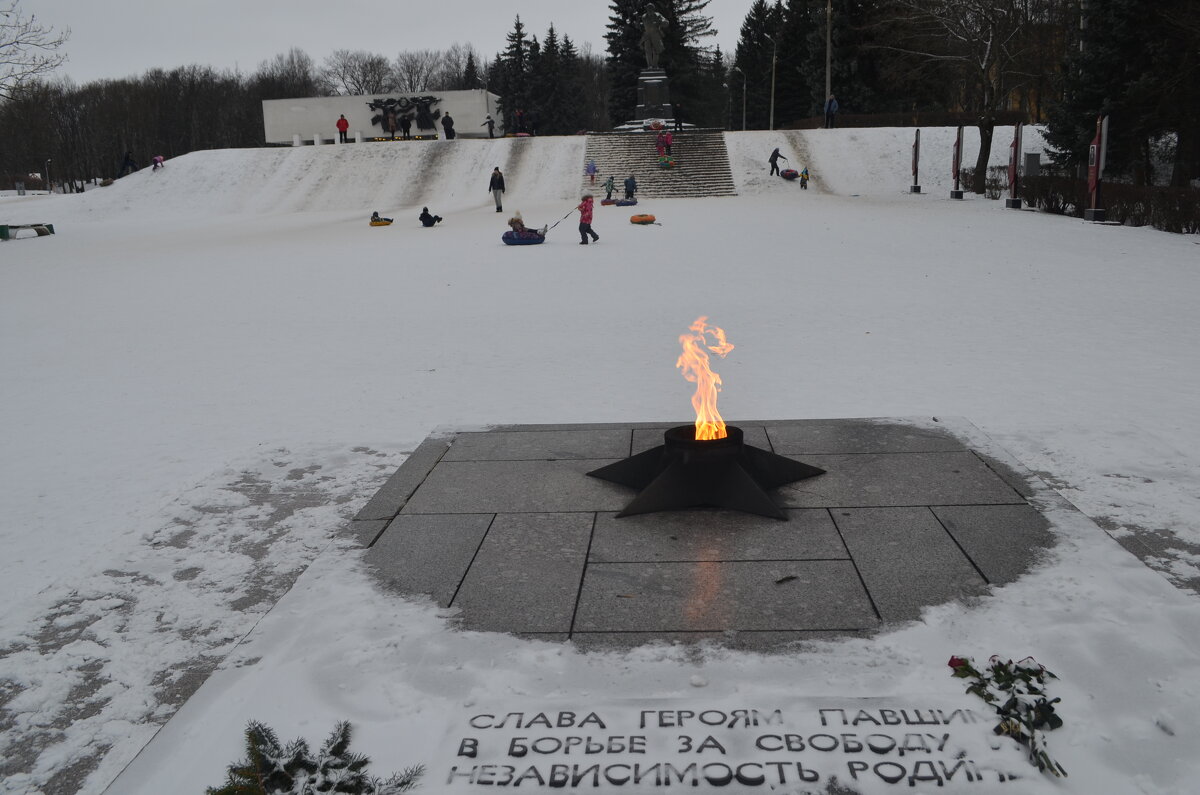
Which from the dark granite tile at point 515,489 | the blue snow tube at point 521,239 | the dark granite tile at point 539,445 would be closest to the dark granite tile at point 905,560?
the dark granite tile at point 515,489

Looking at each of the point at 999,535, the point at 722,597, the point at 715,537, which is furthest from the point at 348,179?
the point at 722,597

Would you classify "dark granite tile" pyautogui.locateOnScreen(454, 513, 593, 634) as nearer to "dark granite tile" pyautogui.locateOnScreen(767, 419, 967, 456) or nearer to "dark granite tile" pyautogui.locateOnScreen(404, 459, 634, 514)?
"dark granite tile" pyautogui.locateOnScreen(404, 459, 634, 514)

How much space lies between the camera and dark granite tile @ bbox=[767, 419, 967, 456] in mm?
5926

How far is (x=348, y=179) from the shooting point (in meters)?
40.7

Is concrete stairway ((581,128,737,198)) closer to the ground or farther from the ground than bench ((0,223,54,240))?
farther from the ground

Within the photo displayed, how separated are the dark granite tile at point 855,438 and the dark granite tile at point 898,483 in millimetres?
128

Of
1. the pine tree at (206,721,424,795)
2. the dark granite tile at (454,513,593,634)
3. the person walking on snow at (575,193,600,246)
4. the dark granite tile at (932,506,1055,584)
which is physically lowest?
the pine tree at (206,721,424,795)

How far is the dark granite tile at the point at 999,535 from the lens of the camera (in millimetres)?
4203

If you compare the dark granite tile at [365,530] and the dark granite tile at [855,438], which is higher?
the dark granite tile at [855,438]

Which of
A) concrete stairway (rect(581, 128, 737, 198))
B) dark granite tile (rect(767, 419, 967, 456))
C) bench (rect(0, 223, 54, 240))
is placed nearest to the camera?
dark granite tile (rect(767, 419, 967, 456))

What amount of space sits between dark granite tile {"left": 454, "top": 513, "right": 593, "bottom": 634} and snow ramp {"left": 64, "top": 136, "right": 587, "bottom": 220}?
31507 millimetres

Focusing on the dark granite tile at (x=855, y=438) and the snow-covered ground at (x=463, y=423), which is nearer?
the snow-covered ground at (x=463, y=423)

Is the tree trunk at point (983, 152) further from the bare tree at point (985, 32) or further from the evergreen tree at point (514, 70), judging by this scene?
the evergreen tree at point (514, 70)

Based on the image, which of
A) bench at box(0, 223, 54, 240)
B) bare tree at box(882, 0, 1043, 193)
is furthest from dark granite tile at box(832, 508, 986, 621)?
bench at box(0, 223, 54, 240)
